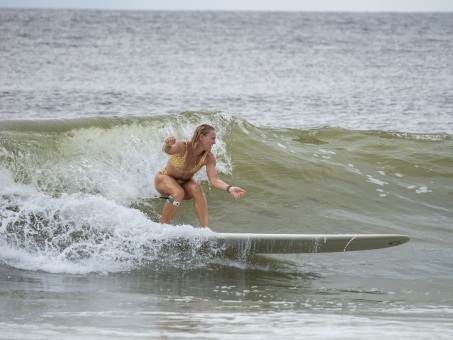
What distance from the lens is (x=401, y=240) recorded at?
8312mm

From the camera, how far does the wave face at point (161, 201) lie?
8.86 metres

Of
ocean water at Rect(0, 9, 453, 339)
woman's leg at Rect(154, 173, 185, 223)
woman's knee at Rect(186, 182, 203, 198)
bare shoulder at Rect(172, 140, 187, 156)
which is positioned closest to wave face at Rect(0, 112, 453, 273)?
ocean water at Rect(0, 9, 453, 339)

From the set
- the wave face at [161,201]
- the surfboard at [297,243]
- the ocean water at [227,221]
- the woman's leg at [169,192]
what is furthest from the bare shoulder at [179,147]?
the surfboard at [297,243]

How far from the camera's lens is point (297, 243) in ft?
28.3

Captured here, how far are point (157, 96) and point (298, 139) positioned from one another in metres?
11.8

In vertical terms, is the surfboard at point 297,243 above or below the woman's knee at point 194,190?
below

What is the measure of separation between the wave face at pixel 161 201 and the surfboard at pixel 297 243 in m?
0.29

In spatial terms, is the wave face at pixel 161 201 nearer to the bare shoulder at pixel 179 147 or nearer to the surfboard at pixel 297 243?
the surfboard at pixel 297 243

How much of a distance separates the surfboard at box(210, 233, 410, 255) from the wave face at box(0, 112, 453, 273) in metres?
0.29

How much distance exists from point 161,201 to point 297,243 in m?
3.31

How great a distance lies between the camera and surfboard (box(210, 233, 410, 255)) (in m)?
8.45

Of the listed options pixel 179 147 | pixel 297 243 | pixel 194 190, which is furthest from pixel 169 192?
pixel 297 243

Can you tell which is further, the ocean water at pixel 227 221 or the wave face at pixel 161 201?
the wave face at pixel 161 201

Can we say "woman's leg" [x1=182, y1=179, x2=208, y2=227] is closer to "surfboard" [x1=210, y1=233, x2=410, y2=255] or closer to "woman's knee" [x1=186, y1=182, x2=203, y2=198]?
"woman's knee" [x1=186, y1=182, x2=203, y2=198]
